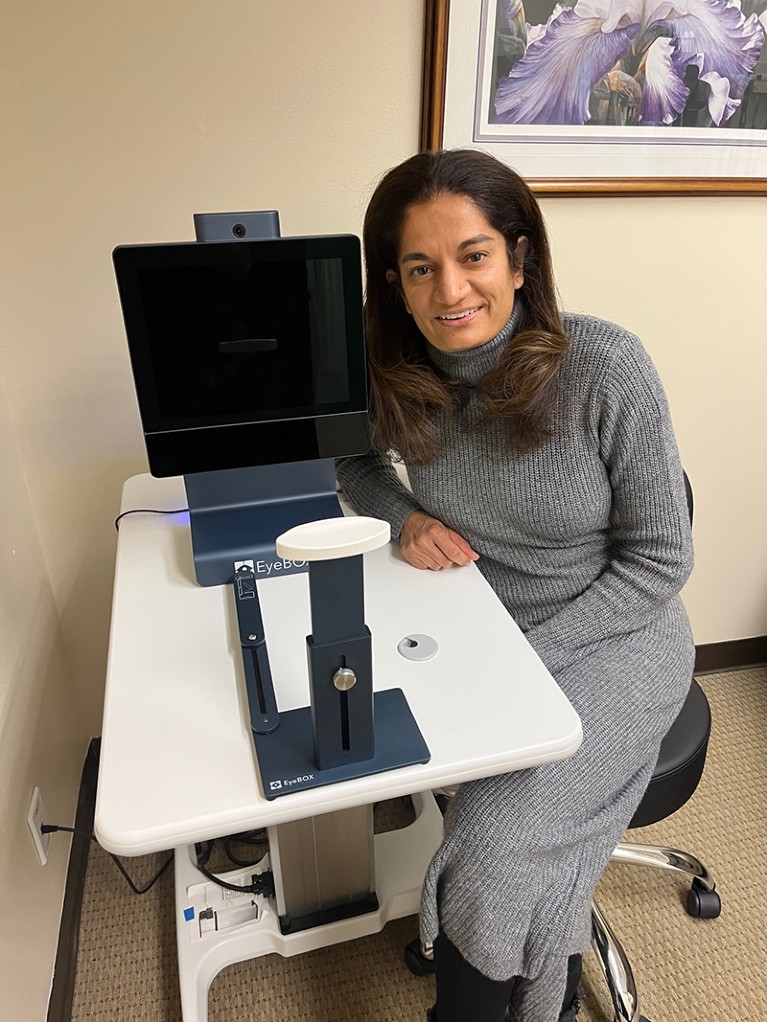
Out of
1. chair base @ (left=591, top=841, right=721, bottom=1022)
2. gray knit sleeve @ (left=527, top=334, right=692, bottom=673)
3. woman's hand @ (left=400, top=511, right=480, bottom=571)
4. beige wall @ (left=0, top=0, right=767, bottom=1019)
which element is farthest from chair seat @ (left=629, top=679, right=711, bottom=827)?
beige wall @ (left=0, top=0, right=767, bottom=1019)

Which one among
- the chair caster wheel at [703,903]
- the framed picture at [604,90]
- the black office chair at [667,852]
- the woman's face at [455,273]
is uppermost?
the framed picture at [604,90]

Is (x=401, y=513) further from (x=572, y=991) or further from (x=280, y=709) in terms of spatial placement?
(x=572, y=991)

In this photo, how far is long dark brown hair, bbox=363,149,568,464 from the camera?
0.98m

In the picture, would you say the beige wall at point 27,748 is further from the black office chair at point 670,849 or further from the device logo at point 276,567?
the black office chair at point 670,849

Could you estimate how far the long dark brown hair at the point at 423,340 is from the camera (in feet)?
3.23

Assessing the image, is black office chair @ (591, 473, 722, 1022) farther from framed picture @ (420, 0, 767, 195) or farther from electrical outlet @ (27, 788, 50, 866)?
electrical outlet @ (27, 788, 50, 866)

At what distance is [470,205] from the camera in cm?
98

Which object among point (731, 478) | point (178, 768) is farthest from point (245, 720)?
point (731, 478)

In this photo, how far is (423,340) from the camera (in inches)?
45.9

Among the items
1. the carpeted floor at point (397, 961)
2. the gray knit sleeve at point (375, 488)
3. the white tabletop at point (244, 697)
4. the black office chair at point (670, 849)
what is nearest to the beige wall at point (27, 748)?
the carpeted floor at point (397, 961)

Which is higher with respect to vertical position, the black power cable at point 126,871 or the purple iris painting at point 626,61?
the purple iris painting at point 626,61

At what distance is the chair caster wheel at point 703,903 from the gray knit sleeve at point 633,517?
0.66 meters

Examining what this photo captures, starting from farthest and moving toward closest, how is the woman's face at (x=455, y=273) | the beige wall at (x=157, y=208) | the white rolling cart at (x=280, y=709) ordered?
the beige wall at (x=157, y=208), the woman's face at (x=455, y=273), the white rolling cart at (x=280, y=709)

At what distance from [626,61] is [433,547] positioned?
924mm
